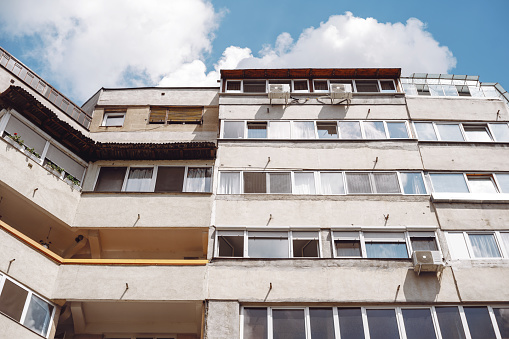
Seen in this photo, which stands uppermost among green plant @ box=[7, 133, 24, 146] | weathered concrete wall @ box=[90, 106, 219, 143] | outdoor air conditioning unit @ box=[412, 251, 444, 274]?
weathered concrete wall @ box=[90, 106, 219, 143]

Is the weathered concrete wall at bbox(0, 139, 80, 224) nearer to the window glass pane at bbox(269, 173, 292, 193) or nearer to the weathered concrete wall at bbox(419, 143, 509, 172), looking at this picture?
the window glass pane at bbox(269, 173, 292, 193)

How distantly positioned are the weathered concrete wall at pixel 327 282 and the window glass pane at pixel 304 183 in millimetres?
3213

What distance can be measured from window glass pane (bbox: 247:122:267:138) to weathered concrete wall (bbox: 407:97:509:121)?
683 centimetres

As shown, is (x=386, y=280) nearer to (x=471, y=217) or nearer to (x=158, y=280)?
(x=471, y=217)

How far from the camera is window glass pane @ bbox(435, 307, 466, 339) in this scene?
14.7 meters

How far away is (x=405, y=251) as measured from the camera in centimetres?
1691

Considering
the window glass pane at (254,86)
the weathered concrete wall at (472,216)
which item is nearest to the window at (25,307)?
the window glass pane at (254,86)

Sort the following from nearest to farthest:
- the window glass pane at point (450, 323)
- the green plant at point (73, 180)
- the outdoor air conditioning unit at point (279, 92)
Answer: the window glass pane at point (450, 323)
the green plant at point (73, 180)
the outdoor air conditioning unit at point (279, 92)

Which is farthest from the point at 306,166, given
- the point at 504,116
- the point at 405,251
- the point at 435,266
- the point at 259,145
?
the point at 504,116

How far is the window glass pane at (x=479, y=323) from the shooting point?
48.1ft

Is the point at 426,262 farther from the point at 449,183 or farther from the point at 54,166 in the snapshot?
the point at 54,166

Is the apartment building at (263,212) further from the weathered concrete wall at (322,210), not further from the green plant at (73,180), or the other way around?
the green plant at (73,180)

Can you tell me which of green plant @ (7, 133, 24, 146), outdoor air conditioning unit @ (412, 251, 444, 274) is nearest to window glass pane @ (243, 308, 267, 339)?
outdoor air conditioning unit @ (412, 251, 444, 274)

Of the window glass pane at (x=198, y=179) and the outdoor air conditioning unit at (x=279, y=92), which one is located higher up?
the outdoor air conditioning unit at (x=279, y=92)
